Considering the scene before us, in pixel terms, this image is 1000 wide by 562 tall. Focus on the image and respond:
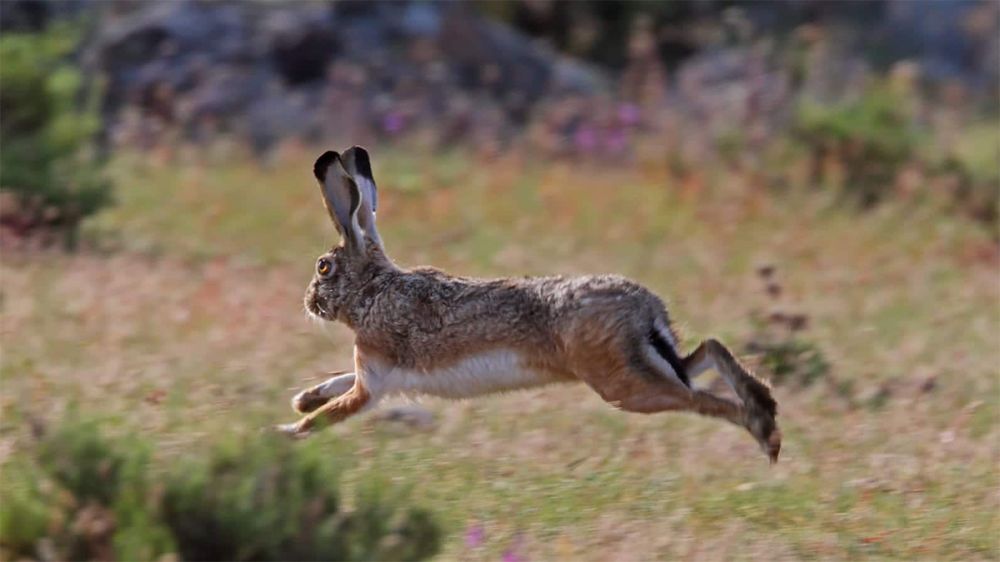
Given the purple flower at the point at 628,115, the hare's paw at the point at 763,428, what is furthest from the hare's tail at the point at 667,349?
the purple flower at the point at 628,115

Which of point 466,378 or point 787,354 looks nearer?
point 466,378

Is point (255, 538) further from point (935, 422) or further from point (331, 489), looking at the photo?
point (935, 422)

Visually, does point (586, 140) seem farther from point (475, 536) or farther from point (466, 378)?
point (475, 536)

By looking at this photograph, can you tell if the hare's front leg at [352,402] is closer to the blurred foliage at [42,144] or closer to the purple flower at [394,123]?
the blurred foliage at [42,144]

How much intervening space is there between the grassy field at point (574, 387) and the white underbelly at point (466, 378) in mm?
336

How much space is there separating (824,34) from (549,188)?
6.77 meters

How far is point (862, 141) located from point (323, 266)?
25.8 feet

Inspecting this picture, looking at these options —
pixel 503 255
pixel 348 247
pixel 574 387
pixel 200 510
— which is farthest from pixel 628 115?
pixel 200 510

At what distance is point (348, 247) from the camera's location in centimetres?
715

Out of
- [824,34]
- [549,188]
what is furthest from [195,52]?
[824,34]

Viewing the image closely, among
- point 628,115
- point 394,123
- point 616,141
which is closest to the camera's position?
point 616,141

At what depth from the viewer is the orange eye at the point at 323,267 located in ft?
23.5

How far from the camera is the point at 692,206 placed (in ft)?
44.4

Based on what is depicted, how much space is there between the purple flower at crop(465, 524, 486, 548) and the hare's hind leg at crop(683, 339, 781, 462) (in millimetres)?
1100
